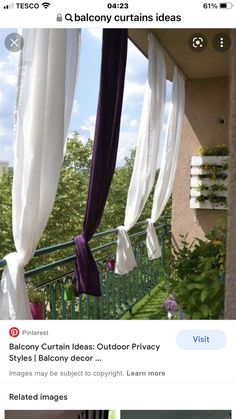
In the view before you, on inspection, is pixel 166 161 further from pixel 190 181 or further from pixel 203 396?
pixel 203 396

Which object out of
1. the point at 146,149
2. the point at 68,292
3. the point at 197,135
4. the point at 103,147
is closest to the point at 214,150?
the point at 197,135

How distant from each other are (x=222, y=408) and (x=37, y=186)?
101 cm

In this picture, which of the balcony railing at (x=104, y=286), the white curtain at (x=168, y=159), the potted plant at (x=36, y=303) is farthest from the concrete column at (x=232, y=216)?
the white curtain at (x=168, y=159)

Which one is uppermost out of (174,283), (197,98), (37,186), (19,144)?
(197,98)

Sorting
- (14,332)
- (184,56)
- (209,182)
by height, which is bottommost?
(14,332)

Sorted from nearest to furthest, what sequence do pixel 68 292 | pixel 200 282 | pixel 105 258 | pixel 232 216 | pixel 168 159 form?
pixel 232 216, pixel 200 282, pixel 68 292, pixel 105 258, pixel 168 159

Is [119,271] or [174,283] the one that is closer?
[174,283]

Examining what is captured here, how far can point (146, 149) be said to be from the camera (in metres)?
3.11

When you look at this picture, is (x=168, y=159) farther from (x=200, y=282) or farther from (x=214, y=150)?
(x=200, y=282)

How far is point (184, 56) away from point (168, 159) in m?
1.01

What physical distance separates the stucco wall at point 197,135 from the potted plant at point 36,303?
3.16 metres

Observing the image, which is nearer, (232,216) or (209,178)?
(232,216)

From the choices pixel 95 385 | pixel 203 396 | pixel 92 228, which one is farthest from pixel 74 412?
→ pixel 92 228
